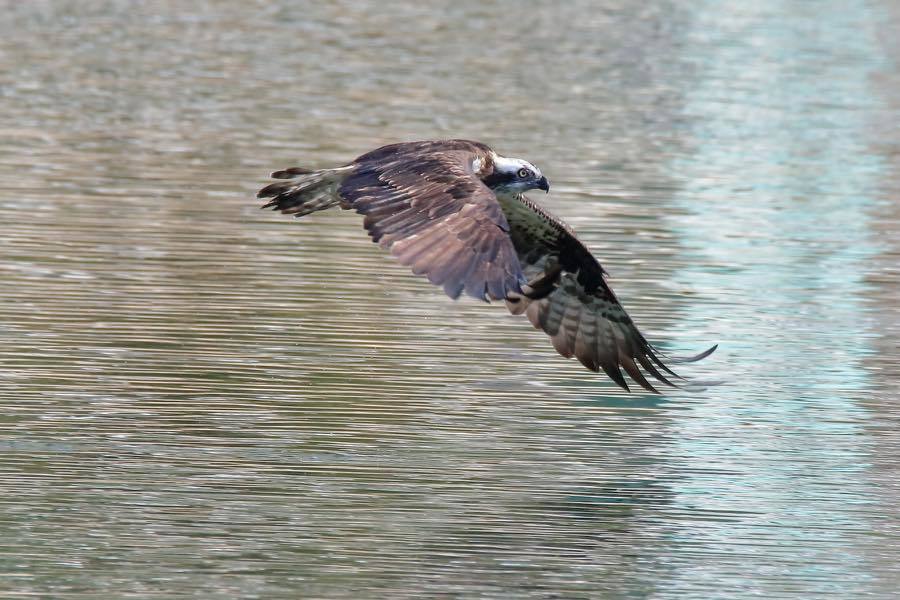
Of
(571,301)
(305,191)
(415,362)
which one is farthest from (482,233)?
(415,362)

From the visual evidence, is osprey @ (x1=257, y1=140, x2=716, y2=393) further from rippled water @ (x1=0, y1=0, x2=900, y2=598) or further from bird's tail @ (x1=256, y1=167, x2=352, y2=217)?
rippled water @ (x1=0, y1=0, x2=900, y2=598)

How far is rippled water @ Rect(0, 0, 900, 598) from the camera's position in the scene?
7.91 meters

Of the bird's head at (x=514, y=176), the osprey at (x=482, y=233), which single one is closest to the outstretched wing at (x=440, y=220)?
the osprey at (x=482, y=233)

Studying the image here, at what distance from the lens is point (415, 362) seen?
1080 cm

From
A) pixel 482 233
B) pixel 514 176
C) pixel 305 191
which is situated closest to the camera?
pixel 482 233

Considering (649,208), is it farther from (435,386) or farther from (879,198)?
(435,386)

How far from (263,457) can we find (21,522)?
132 centimetres

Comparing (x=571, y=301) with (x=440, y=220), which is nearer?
(x=440, y=220)

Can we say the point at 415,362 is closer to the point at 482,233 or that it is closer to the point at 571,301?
the point at 571,301

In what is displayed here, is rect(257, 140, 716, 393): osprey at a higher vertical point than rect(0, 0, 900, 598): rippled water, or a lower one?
higher

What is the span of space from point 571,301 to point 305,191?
5.13 feet

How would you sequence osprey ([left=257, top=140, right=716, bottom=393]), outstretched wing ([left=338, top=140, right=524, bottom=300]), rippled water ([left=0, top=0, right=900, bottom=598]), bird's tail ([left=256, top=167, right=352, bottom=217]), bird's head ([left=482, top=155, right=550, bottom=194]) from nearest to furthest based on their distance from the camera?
rippled water ([left=0, top=0, right=900, bottom=598])
outstretched wing ([left=338, top=140, right=524, bottom=300])
osprey ([left=257, top=140, right=716, bottom=393])
bird's tail ([left=256, top=167, right=352, bottom=217])
bird's head ([left=482, top=155, right=550, bottom=194])

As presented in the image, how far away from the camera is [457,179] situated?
9.02m

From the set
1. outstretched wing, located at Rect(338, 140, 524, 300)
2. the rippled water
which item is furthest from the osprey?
the rippled water
